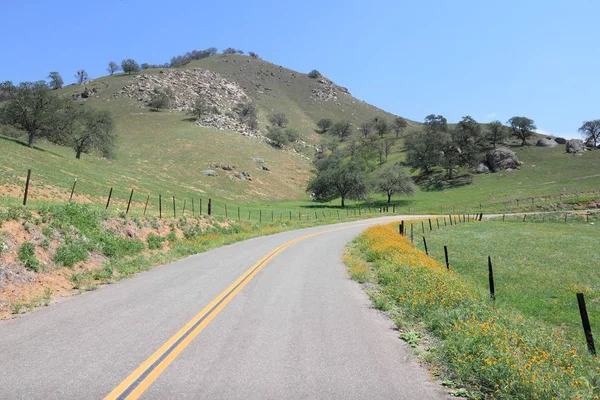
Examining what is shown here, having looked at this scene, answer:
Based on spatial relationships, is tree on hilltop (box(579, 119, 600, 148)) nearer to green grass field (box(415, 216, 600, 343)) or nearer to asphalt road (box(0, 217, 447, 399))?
green grass field (box(415, 216, 600, 343))

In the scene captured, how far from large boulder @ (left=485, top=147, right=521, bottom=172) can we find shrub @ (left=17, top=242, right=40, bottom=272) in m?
101

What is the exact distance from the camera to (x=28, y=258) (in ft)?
36.7

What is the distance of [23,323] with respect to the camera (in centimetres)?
744

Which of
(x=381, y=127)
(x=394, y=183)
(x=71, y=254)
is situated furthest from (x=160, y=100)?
(x=71, y=254)

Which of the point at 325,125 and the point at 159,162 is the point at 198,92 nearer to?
the point at 325,125

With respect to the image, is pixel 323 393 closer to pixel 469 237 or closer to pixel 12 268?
pixel 12 268

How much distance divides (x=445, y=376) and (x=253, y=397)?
2724 mm

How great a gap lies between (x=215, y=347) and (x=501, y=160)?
4107 inches

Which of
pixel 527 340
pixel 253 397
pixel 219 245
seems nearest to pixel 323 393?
pixel 253 397

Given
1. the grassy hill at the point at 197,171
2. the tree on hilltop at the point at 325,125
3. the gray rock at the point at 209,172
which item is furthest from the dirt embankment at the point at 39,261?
the tree on hilltop at the point at 325,125

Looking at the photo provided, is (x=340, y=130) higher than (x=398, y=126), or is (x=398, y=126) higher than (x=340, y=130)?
(x=398, y=126)

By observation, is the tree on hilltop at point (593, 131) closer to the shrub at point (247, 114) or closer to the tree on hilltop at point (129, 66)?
the shrub at point (247, 114)

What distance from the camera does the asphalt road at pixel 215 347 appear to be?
4.74 meters

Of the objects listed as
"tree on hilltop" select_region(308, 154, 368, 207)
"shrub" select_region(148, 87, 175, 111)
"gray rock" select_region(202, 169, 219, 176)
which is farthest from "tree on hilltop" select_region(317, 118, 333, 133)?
"gray rock" select_region(202, 169, 219, 176)
